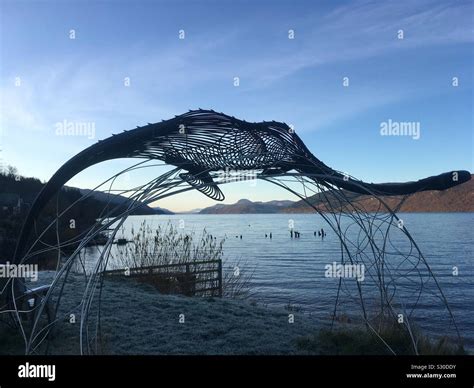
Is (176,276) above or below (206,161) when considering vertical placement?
below

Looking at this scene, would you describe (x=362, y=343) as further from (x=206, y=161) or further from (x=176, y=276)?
(x=176, y=276)

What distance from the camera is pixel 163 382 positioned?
3100 mm

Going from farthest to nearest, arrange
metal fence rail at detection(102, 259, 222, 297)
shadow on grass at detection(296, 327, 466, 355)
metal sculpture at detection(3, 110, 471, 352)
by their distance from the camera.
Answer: metal fence rail at detection(102, 259, 222, 297)
shadow on grass at detection(296, 327, 466, 355)
metal sculpture at detection(3, 110, 471, 352)

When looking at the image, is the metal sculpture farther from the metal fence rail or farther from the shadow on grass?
the metal fence rail

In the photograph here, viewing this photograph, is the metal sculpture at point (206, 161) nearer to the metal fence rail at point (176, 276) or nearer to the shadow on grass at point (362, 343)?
the shadow on grass at point (362, 343)

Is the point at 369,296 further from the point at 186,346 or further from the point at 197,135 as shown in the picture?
the point at 197,135

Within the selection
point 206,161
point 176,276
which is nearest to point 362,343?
point 206,161

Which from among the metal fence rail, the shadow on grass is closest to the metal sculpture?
the shadow on grass

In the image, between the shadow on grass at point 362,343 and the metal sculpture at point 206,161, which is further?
the shadow on grass at point 362,343

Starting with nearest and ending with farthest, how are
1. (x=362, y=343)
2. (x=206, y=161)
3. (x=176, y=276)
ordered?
(x=206, y=161) < (x=362, y=343) < (x=176, y=276)

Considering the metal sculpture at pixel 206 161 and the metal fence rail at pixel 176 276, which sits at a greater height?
the metal sculpture at pixel 206 161

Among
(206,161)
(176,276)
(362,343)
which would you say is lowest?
(362,343)

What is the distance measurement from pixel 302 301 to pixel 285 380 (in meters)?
8.90

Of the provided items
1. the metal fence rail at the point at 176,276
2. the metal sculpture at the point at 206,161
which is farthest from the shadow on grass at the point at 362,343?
the metal fence rail at the point at 176,276
